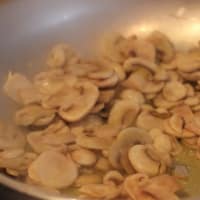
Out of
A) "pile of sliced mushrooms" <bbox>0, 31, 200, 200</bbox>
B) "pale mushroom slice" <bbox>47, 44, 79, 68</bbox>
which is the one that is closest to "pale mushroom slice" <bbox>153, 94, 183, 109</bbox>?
"pile of sliced mushrooms" <bbox>0, 31, 200, 200</bbox>

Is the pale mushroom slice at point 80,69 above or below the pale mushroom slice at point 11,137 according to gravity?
above

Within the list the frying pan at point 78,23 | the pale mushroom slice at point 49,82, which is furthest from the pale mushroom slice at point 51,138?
the frying pan at point 78,23

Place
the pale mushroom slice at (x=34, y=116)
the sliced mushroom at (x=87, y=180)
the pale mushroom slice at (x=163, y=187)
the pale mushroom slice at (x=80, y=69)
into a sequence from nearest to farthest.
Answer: the pale mushroom slice at (x=163, y=187), the sliced mushroom at (x=87, y=180), the pale mushroom slice at (x=34, y=116), the pale mushroom slice at (x=80, y=69)

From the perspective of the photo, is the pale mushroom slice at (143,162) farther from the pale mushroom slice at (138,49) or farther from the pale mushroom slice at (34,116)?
the pale mushroom slice at (138,49)

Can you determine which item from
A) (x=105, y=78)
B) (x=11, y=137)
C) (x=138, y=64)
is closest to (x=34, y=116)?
(x=11, y=137)

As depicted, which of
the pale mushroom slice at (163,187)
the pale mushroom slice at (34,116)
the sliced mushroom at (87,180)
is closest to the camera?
the pale mushroom slice at (163,187)

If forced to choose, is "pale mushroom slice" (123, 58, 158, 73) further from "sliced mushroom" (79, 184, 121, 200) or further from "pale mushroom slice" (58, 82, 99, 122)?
"sliced mushroom" (79, 184, 121, 200)

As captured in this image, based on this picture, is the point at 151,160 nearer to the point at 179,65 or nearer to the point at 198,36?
the point at 179,65
